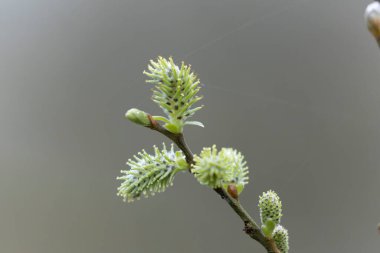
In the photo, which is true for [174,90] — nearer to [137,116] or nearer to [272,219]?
[137,116]

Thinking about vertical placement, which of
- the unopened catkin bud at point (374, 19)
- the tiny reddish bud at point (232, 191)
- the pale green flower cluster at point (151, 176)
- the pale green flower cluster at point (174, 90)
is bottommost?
the tiny reddish bud at point (232, 191)

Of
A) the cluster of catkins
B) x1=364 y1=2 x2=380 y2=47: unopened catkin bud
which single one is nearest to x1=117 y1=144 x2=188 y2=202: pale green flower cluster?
the cluster of catkins

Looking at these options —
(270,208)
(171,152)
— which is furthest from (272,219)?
(171,152)

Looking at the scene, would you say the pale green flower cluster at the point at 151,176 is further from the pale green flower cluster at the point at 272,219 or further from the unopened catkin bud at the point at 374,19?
the unopened catkin bud at the point at 374,19

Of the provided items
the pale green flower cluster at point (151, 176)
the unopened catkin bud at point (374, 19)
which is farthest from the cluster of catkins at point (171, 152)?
the unopened catkin bud at point (374, 19)

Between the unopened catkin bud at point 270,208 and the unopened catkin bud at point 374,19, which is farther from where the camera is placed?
the unopened catkin bud at point 270,208

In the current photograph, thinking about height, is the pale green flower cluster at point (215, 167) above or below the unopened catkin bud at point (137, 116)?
below

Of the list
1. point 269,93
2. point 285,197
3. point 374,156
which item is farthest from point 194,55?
point 374,156

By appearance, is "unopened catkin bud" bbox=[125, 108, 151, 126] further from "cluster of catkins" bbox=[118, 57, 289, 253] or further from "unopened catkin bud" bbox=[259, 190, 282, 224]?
"unopened catkin bud" bbox=[259, 190, 282, 224]

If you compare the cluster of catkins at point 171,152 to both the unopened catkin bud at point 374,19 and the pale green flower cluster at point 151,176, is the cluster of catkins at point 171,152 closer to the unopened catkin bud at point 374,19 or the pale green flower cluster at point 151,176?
the pale green flower cluster at point 151,176

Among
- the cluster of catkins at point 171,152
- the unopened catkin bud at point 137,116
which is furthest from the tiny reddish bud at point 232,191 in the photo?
the unopened catkin bud at point 137,116
